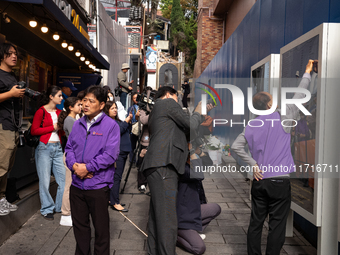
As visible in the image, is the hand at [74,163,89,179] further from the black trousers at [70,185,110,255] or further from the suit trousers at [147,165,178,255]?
the suit trousers at [147,165,178,255]

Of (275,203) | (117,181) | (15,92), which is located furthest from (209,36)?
(275,203)

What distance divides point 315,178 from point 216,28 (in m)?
19.1

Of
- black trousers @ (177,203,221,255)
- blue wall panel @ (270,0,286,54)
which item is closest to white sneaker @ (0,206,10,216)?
black trousers @ (177,203,221,255)

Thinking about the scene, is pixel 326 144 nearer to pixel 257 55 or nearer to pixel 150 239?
pixel 150 239

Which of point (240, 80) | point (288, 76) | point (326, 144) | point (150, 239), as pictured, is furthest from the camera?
A: point (240, 80)

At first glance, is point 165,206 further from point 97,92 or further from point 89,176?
point 97,92

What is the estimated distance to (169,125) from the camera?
340 centimetres

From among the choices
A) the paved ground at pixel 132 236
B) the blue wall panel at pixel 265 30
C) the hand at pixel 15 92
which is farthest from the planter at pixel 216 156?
the hand at pixel 15 92

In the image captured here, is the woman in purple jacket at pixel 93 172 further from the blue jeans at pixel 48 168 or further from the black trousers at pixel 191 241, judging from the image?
the blue jeans at pixel 48 168

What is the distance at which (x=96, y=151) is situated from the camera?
312cm

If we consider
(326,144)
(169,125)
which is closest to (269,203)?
(326,144)

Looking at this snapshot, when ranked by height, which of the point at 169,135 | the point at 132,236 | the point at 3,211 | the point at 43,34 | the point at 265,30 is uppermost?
the point at 265,30

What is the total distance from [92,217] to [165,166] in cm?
89

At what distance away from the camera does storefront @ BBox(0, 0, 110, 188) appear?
195 inches
